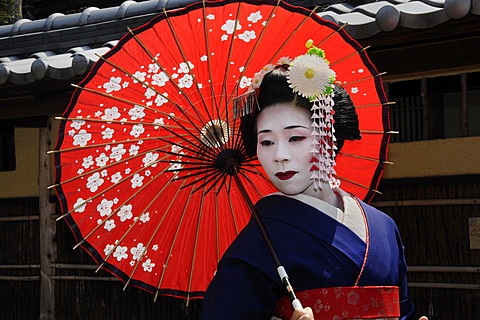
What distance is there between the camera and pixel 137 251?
312 cm

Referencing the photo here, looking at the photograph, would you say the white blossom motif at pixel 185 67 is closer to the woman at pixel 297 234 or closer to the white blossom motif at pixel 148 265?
the woman at pixel 297 234

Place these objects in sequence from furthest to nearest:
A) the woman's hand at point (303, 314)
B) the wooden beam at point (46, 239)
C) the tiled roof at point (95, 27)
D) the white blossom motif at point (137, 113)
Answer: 1. the wooden beam at point (46, 239)
2. the tiled roof at point (95, 27)
3. the white blossom motif at point (137, 113)
4. the woman's hand at point (303, 314)

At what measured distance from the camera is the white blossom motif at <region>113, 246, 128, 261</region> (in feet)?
10.1

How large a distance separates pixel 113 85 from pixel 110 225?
57cm

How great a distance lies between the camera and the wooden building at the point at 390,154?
17.4 feet

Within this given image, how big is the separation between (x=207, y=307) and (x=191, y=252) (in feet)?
1.90

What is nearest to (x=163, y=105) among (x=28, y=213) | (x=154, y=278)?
(x=154, y=278)

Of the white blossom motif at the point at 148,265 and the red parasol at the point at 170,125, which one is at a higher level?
the red parasol at the point at 170,125

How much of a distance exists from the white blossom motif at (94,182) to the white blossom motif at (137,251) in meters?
0.29

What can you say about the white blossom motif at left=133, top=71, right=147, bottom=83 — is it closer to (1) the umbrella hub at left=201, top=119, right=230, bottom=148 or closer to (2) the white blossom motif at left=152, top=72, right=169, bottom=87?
(2) the white blossom motif at left=152, top=72, right=169, bottom=87

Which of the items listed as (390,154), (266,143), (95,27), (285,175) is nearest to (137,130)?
(266,143)

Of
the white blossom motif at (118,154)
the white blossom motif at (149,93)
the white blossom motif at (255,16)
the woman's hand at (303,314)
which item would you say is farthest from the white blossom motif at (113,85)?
the woman's hand at (303,314)

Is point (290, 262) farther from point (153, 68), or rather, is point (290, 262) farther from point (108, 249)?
point (153, 68)

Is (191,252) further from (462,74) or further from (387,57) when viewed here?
(462,74)
